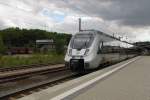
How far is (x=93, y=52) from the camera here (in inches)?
778

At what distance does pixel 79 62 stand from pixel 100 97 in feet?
37.3

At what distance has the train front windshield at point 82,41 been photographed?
20.1 m

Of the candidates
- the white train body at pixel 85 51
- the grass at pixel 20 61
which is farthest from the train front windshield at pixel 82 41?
the grass at pixel 20 61

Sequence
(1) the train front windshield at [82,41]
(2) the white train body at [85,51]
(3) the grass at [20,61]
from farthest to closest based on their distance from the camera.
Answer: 1. (3) the grass at [20,61]
2. (1) the train front windshield at [82,41]
3. (2) the white train body at [85,51]

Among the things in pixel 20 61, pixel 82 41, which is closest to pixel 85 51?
pixel 82 41

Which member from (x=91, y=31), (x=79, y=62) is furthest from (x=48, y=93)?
(x=91, y=31)

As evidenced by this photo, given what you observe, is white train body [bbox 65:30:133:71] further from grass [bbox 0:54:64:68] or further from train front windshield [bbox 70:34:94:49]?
grass [bbox 0:54:64:68]

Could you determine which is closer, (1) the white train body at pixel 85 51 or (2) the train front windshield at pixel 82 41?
(1) the white train body at pixel 85 51

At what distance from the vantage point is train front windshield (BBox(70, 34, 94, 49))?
20078mm

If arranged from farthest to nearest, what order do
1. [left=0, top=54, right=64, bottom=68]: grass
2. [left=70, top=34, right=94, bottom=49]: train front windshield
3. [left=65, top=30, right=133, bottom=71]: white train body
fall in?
1. [left=0, top=54, right=64, bottom=68]: grass
2. [left=70, top=34, right=94, bottom=49]: train front windshield
3. [left=65, top=30, right=133, bottom=71]: white train body

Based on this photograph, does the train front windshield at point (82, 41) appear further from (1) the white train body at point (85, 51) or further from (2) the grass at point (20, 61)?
(2) the grass at point (20, 61)

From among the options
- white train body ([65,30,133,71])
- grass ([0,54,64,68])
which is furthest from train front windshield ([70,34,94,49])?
grass ([0,54,64,68])

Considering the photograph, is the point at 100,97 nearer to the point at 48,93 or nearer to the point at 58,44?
the point at 48,93

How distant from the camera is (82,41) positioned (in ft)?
67.1
